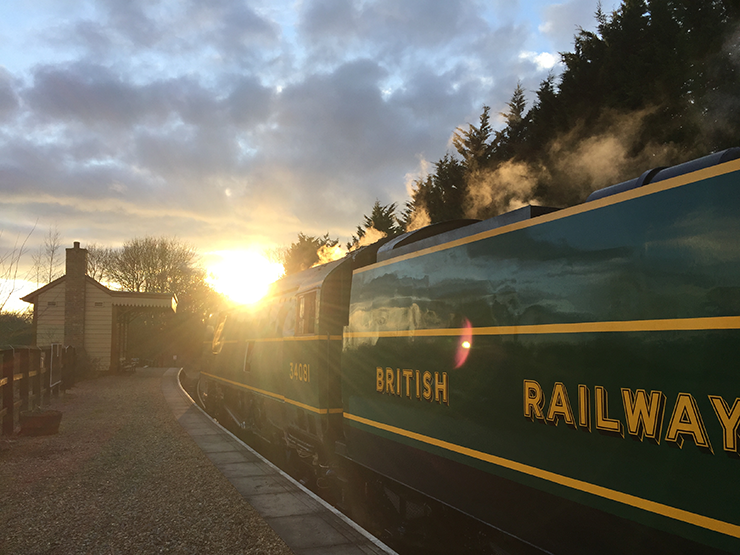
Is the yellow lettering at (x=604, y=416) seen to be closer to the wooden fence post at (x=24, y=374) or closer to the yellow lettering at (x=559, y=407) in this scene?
the yellow lettering at (x=559, y=407)

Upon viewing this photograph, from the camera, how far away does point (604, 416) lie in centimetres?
292

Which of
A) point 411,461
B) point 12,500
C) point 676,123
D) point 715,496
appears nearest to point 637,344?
point 715,496

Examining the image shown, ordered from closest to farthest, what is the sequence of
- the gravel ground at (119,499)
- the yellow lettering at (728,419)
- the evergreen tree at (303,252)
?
1. the yellow lettering at (728,419)
2. the gravel ground at (119,499)
3. the evergreen tree at (303,252)

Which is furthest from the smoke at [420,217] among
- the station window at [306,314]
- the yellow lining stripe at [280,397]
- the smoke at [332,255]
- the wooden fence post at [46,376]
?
the station window at [306,314]

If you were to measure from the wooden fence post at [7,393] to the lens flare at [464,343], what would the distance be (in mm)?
9852

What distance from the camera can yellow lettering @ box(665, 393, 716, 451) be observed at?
8.08 feet

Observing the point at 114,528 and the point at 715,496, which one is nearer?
the point at 715,496

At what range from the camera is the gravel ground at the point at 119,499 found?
5.28 meters

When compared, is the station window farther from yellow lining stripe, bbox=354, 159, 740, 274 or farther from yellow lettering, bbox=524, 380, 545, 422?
yellow lettering, bbox=524, 380, 545, 422


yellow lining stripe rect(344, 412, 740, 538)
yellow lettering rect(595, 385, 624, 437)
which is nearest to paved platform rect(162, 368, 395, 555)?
yellow lining stripe rect(344, 412, 740, 538)

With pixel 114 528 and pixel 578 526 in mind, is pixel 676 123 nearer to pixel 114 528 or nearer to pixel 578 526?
pixel 578 526

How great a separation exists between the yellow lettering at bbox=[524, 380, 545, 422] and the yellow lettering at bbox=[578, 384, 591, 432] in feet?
0.98

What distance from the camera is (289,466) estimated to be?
33.1ft

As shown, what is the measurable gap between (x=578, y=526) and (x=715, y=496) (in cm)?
95
